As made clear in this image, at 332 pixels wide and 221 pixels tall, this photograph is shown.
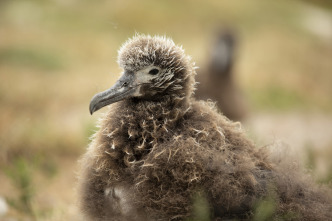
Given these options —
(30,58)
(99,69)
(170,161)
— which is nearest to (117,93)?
(170,161)

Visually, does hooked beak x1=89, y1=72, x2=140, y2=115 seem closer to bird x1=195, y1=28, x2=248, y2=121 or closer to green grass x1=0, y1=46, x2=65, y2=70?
bird x1=195, y1=28, x2=248, y2=121

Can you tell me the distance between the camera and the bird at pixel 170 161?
2.59 m

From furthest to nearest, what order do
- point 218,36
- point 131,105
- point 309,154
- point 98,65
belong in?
point 98,65, point 218,36, point 309,154, point 131,105

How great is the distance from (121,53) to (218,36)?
657cm

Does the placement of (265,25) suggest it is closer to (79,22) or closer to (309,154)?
(79,22)

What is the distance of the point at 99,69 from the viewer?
1132 centimetres

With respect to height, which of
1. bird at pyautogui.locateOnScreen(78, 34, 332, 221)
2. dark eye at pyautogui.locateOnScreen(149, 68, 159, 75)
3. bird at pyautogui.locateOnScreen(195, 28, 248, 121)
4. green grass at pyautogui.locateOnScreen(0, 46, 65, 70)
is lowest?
bird at pyautogui.locateOnScreen(78, 34, 332, 221)

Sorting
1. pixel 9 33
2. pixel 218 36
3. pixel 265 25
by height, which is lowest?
pixel 218 36

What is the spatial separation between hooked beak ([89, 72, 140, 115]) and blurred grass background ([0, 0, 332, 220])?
3.78ft

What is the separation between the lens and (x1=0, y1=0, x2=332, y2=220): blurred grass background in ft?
19.8

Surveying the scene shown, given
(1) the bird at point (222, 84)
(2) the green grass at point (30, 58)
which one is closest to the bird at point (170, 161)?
(1) the bird at point (222, 84)

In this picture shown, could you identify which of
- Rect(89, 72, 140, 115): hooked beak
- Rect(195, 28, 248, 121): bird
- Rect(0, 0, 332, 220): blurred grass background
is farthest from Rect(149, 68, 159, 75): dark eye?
Rect(195, 28, 248, 121): bird

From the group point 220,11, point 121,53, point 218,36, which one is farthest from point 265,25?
point 121,53

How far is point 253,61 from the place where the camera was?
46.4 ft
